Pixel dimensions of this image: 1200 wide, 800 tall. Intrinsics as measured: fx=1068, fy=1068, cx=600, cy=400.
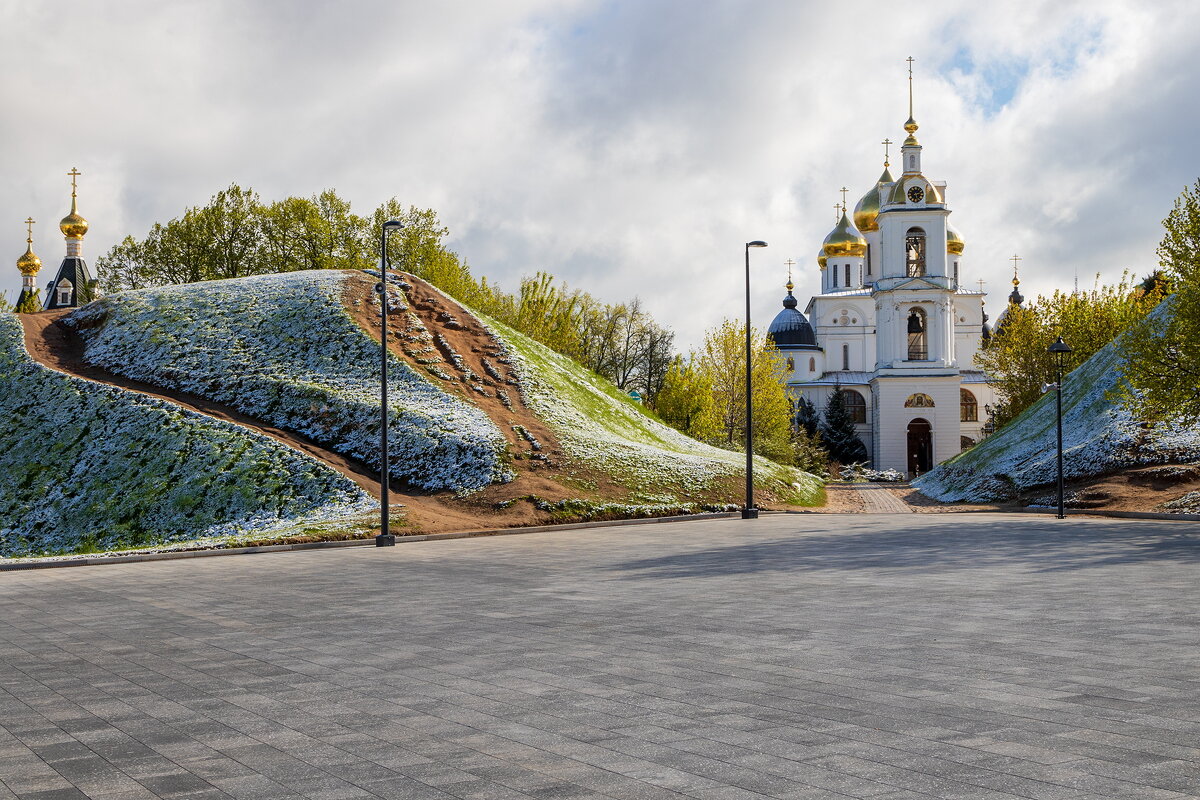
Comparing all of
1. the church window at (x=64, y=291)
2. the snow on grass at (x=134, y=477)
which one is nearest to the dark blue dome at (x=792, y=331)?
the church window at (x=64, y=291)

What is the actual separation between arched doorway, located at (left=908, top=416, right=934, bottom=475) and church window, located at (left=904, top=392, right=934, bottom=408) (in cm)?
102

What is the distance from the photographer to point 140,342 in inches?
1542

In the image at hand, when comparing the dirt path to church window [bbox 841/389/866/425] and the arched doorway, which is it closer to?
the arched doorway

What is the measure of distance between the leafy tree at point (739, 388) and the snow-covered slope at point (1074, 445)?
13536mm

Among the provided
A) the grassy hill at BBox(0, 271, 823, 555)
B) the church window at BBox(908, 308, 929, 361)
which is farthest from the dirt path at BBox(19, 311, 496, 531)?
the church window at BBox(908, 308, 929, 361)

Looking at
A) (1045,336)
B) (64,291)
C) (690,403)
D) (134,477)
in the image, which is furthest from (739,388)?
(64,291)

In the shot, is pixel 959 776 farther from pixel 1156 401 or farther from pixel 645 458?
pixel 645 458

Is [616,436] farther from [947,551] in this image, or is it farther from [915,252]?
[915,252]

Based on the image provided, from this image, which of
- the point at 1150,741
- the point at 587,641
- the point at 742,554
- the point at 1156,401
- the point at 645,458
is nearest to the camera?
the point at 1150,741

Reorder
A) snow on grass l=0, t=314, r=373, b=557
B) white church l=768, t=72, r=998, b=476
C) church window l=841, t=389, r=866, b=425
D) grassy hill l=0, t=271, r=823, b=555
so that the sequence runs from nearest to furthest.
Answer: snow on grass l=0, t=314, r=373, b=557, grassy hill l=0, t=271, r=823, b=555, white church l=768, t=72, r=998, b=476, church window l=841, t=389, r=866, b=425

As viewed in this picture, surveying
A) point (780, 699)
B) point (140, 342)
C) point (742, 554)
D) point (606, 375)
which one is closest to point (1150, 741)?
point (780, 699)

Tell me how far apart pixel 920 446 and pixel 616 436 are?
162 feet

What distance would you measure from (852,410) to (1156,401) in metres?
64.4

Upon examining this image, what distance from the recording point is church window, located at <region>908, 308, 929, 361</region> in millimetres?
78750
